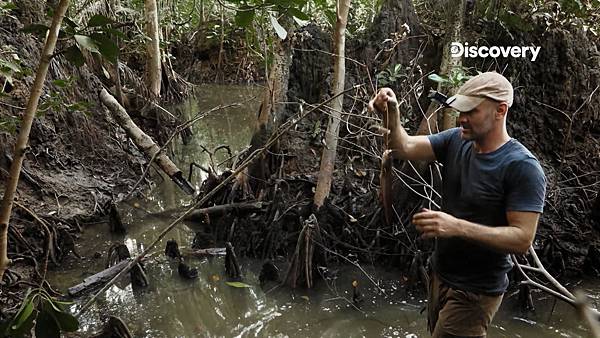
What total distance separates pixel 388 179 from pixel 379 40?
4.20 meters

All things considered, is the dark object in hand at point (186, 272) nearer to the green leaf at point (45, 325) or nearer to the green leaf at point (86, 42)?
the green leaf at point (45, 325)

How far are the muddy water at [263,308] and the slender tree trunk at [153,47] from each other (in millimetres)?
5125

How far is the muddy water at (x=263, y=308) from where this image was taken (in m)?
3.96

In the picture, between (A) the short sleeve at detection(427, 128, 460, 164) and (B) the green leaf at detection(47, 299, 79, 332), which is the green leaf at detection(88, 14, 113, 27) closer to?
(B) the green leaf at detection(47, 299, 79, 332)

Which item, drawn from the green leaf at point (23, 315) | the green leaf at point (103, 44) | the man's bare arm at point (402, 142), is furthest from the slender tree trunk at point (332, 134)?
the green leaf at point (23, 315)

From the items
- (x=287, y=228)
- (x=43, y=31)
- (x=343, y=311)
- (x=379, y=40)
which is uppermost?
(x=379, y=40)

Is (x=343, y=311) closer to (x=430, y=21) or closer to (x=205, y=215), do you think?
(x=205, y=215)

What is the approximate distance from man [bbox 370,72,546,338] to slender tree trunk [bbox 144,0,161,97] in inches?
311

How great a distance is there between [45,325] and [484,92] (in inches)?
76.2

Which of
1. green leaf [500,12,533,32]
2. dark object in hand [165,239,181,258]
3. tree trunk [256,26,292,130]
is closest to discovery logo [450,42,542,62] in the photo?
green leaf [500,12,533,32]

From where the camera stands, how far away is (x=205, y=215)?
5723mm

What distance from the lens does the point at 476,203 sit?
2098 millimetres

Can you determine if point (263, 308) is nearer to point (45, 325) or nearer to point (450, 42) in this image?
point (45, 325)

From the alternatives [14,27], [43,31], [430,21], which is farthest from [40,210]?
[430,21]
